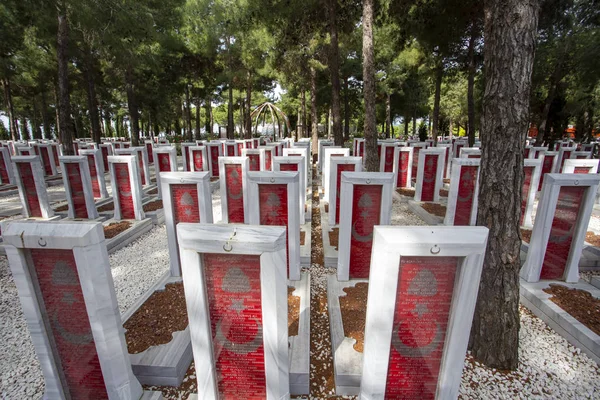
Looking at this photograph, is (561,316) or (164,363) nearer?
(164,363)

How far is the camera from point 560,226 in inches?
190

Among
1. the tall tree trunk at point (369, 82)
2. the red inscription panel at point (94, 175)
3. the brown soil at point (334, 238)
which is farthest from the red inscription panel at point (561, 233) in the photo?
the red inscription panel at point (94, 175)

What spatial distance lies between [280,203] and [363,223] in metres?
1.47

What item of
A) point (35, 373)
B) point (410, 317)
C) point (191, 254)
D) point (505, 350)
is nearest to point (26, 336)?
point (35, 373)

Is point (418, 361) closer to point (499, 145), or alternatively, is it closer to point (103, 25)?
point (499, 145)

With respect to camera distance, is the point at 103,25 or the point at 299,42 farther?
the point at 299,42

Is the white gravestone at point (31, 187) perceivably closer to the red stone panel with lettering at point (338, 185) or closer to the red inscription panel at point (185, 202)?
the red inscription panel at point (185, 202)

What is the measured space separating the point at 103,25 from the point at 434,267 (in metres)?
12.3

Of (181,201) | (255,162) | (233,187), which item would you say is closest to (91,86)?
(255,162)

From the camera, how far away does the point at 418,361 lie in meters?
A: 2.81

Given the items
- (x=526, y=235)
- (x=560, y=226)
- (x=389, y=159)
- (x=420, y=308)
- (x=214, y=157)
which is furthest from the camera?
(x=214, y=157)

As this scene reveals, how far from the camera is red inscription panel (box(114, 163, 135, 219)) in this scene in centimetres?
809

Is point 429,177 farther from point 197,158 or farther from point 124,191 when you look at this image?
point 124,191

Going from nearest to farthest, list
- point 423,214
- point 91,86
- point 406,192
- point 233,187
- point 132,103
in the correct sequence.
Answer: point 233,187, point 423,214, point 406,192, point 91,86, point 132,103
